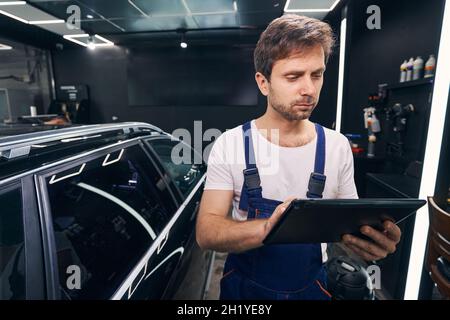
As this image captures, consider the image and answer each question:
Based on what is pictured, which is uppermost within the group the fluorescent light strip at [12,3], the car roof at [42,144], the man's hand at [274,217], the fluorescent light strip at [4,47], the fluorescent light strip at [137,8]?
the fluorescent light strip at [12,3]

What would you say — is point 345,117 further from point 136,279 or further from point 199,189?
point 136,279

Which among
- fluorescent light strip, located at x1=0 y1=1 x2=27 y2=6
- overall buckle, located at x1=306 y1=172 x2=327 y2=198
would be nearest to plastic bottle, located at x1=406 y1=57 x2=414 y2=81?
overall buckle, located at x1=306 y1=172 x2=327 y2=198

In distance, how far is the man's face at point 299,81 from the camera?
0.88m

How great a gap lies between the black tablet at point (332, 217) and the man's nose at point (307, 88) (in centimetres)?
43

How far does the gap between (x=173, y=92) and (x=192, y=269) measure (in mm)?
5523

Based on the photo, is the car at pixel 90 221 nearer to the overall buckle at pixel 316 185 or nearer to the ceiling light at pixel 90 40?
the overall buckle at pixel 316 185

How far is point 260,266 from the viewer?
3.19 ft

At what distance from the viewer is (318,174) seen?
89cm

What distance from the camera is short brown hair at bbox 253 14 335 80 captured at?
88cm

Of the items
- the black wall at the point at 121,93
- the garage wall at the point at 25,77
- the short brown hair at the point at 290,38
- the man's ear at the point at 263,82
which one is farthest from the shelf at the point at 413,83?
the garage wall at the point at 25,77

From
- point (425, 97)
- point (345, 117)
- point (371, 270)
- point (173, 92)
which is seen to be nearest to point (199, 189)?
point (371, 270)

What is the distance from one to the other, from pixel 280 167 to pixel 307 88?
0.30 meters

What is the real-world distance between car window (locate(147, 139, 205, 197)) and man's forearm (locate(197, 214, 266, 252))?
733mm

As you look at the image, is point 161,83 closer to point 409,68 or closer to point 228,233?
point 409,68
